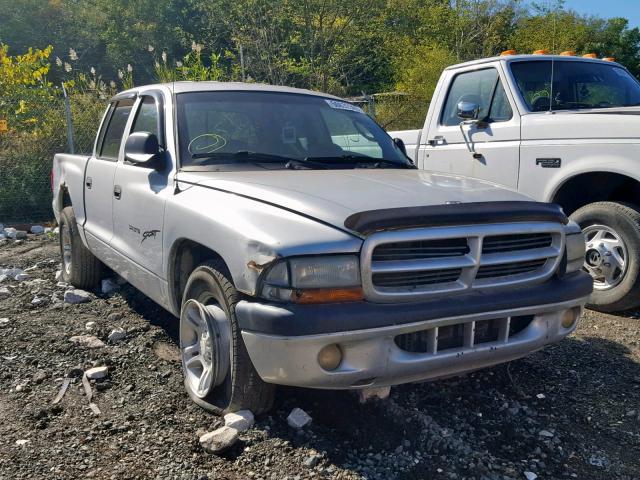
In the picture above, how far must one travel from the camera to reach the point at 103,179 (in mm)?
4707

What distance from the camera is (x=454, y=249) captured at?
278 cm

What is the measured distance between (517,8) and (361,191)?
72.3 ft

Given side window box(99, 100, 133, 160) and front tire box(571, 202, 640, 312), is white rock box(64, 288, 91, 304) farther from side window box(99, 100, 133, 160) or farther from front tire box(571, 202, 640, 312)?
front tire box(571, 202, 640, 312)

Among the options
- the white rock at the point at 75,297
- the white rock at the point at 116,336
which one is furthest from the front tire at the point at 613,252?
the white rock at the point at 75,297

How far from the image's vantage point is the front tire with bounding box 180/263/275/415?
9.40 ft

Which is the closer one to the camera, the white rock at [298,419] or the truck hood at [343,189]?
the truck hood at [343,189]

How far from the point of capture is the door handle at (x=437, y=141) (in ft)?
20.2

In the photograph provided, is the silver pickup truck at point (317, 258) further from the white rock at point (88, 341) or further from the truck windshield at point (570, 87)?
the truck windshield at point (570, 87)

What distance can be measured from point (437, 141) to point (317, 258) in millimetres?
4019

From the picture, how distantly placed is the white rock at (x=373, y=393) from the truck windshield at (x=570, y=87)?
3.43 metres

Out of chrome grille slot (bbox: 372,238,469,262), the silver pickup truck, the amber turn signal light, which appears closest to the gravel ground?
the silver pickup truck

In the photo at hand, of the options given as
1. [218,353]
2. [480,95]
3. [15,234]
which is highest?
[480,95]

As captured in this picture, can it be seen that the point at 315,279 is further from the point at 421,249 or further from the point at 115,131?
the point at 115,131

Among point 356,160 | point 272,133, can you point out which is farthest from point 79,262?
point 356,160
